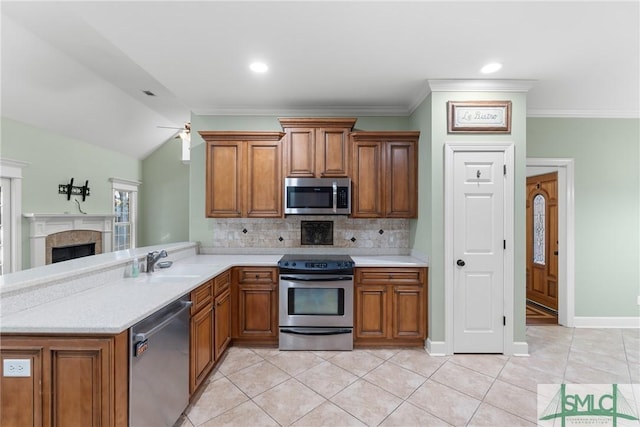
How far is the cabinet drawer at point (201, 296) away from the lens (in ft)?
6.97

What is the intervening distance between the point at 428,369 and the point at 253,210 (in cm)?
248

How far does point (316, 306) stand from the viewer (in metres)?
2.98

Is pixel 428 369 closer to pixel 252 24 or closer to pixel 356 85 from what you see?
pixel 356 85

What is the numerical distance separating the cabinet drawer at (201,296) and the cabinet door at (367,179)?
5.92 feet

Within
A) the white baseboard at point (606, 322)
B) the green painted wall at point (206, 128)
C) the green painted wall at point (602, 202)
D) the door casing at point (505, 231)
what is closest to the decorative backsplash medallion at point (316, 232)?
the green painted wall at point (206, 128)

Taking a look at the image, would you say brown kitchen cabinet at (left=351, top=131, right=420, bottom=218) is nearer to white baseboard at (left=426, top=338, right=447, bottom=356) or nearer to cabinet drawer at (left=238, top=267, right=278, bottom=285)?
cabinet drawer at (left=238, top=267, right=278, bottom=285)

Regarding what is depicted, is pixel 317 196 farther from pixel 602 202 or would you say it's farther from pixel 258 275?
pixel 602 202

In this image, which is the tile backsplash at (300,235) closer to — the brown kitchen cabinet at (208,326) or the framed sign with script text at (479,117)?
the brown kitchen cabinet at (208,326)

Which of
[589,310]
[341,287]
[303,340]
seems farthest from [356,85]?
[589,310]

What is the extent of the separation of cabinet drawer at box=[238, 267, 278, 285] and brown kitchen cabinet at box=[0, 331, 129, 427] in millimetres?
1702

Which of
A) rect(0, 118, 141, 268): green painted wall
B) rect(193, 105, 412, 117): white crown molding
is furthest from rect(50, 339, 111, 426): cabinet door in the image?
rect(0, 118, 141, 268): green painted wall

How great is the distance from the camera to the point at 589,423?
197cm

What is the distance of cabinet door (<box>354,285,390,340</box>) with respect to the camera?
118 inches

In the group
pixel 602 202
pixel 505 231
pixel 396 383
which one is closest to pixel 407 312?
pixel 396 383
